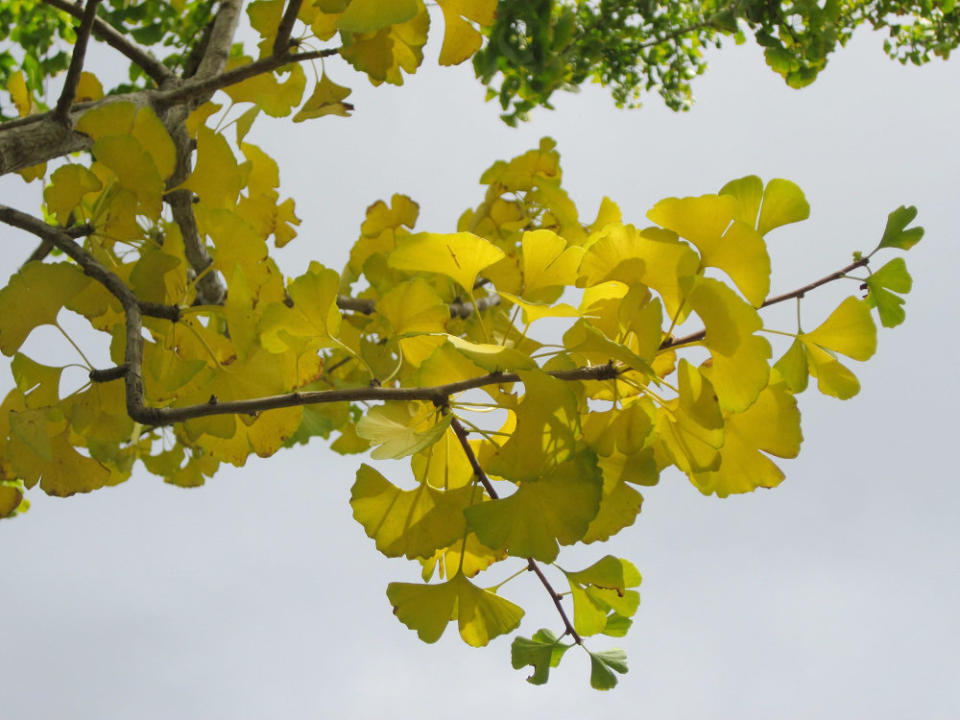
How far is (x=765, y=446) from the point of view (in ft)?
2.05

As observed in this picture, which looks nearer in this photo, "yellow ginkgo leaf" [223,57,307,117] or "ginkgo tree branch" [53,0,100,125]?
"ginkgo tree branch" [53,0,100,125]

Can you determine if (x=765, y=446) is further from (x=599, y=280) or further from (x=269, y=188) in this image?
(x=269, y=188)


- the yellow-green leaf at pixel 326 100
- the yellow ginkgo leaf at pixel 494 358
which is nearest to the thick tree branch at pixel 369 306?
the yellow-green leaf at pixel 326 100

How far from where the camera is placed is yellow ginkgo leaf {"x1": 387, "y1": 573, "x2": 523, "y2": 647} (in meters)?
0.77

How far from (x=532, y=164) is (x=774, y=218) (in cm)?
73

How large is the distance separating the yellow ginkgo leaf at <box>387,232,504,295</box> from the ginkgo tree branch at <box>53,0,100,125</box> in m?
0.47

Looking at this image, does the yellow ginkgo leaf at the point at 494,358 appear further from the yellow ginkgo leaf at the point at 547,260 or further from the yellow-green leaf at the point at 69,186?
the yellow-green leaf at the point at 69,186

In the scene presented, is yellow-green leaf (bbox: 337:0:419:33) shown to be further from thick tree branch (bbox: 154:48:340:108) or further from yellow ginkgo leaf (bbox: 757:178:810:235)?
yellow ginkgo leaf (bbox: 757:178:810:235)

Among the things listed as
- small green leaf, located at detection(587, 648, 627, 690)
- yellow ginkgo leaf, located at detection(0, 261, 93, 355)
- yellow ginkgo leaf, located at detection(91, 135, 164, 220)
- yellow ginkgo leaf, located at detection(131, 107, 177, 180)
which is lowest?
small green leaf, located at detection(587, 648, 627, 690)

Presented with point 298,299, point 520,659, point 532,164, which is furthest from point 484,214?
point 520,659

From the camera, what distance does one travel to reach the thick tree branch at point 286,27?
797 millimetres

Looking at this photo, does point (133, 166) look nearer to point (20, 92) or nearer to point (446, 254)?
point (446, 254)

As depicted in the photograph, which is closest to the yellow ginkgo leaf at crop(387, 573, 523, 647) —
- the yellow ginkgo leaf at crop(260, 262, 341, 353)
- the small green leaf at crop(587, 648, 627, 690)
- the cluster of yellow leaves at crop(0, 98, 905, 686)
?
the cluster of yellow leaves at crop(0, 98, 905, 686)

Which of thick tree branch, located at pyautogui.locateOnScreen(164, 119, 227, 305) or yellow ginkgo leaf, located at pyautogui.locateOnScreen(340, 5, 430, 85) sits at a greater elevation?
thick tree branch, located at pyautogui.locateOnScreen(164, 119, 227, 305)
